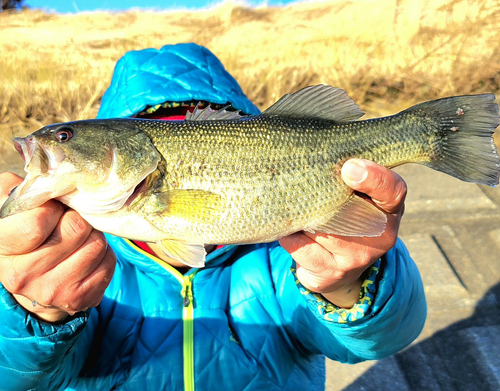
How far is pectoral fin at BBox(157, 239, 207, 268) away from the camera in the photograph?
1.41 metres

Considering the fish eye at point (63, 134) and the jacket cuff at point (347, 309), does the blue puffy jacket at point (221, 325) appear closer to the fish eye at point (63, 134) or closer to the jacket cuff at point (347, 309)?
the jacket cuff at point (347, 309)

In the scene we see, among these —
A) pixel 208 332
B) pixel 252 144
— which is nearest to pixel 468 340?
pixel 208 332

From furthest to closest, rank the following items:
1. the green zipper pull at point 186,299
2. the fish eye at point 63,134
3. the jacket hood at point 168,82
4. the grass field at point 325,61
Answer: the grass field at point 325,61, the jacket hood at point 168,82, the green zipper pull at point 186,299, the fish eye at point 63,134

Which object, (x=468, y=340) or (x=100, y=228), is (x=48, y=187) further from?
(x=468, y=340)

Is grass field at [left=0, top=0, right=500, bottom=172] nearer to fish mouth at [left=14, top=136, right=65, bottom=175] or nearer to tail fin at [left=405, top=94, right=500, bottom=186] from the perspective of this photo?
fish mouth at [left=14, top=136, right=65, bottom=175]

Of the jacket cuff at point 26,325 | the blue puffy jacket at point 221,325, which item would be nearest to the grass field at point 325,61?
the blue puffy jacket at point 221,325

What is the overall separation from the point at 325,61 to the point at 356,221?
20.3 ft

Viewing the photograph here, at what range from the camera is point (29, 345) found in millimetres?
1454

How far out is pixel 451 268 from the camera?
336 centimetres

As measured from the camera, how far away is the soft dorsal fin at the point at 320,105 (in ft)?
5.10

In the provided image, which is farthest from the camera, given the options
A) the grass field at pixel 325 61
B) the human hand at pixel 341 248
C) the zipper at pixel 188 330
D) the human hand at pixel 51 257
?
the grass field at pixel 325 61

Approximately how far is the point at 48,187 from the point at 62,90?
5.31 m

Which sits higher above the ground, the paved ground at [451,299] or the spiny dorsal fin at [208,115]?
the spiny dorsal fin at [208,115]

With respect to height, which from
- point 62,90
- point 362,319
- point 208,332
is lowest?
point 62,90
